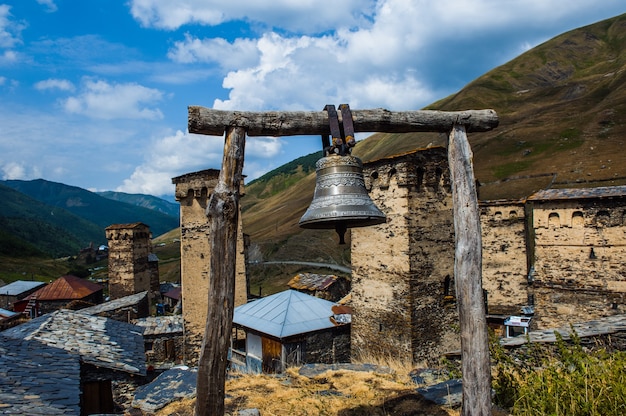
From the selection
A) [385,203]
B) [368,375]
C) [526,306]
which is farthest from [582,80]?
[368,375]

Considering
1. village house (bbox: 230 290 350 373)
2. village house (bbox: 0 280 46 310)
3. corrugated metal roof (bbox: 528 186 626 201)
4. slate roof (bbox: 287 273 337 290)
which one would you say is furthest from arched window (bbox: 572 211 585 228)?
village house (bbox: 0 280 46 310)

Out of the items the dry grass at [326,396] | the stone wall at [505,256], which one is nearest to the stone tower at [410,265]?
the dry grass at [326,396]

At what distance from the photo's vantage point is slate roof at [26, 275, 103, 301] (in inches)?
1451

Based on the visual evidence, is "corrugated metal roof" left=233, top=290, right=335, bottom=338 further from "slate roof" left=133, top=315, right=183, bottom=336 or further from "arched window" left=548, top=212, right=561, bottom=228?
"arched window" left=548, top=212, right=561, bottom=228

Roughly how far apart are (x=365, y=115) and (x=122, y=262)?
106 ft

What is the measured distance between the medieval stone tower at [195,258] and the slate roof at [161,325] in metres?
2.48

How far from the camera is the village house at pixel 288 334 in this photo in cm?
1439

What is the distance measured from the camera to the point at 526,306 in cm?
2322

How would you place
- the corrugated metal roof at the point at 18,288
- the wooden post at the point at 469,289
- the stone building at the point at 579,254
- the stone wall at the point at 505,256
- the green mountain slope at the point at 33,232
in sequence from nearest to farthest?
the wooden post at the point at 469,289, the stone building at the point at 579,254, the stone wall at the point at 505,256, the corrugated metal roof at the point at 18,288, the green mountain slope at the point at 33,232

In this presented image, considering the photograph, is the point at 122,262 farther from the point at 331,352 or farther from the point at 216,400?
the point at 216,400

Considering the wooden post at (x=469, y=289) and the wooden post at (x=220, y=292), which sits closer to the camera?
the wooden post at (x=220, y=292)

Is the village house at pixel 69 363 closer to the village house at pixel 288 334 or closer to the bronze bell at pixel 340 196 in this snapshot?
the village house at pixel 288 334

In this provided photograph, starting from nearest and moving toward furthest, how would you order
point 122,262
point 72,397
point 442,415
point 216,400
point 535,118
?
point 216,400 < point 442,415 < point 72,397 < point 122,262 < point 535,118

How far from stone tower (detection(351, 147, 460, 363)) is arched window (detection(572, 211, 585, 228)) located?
9361 mm
